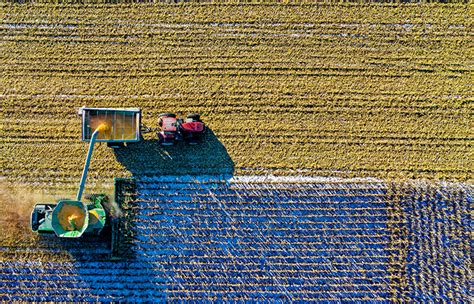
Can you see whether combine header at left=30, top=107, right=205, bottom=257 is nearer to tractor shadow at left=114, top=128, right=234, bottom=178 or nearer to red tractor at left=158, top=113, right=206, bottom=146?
red tractor at left=158, top=113, right=206, bottom=146

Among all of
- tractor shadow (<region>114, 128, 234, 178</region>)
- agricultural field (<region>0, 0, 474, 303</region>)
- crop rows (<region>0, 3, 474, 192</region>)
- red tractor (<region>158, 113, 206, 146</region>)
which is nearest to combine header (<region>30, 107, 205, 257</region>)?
red tractor (<region>158, 113, 206, 146</region>)

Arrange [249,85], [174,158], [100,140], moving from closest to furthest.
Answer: [100,140]
[174,158]
[249,85]

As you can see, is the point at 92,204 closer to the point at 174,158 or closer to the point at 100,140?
the point at 100,140

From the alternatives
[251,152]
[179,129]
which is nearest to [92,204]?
[179,129]

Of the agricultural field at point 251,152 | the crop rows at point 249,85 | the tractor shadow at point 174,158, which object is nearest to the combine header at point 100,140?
the tractor shadow at point 174,158

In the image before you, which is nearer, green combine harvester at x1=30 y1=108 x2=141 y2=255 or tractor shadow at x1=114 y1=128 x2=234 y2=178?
green combine harvester at x1=30 y1=108 x2=141 y2=255
